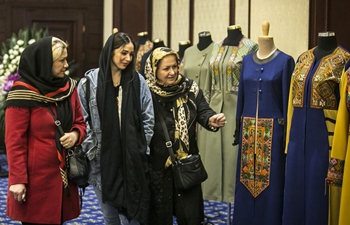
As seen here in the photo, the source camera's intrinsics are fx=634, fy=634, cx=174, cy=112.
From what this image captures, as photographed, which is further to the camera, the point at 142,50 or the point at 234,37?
the point at 142,50

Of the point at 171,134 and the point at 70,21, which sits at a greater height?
the point at 70,21

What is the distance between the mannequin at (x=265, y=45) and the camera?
4.42 meters

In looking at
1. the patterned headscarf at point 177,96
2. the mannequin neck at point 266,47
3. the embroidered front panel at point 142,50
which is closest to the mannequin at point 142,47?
the embroidered front panel at point 142,50

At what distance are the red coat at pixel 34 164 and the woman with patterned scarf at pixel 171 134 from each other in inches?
31.8

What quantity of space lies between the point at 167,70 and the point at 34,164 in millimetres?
1141

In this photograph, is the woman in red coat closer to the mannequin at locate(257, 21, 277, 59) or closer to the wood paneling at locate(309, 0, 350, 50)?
the mannequin at locate(257, 21, 277, 59)

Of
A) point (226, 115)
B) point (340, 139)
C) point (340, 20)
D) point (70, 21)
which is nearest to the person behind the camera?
point (340, 139)

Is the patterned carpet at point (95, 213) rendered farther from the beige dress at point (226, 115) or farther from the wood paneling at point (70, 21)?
the wood paneling at point (70, 21)

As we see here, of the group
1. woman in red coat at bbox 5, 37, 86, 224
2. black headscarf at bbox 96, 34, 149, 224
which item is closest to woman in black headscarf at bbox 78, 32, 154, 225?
black headscarf at bbox 96, 34, 149, 224

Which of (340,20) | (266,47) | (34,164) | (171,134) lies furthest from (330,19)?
(34,164)

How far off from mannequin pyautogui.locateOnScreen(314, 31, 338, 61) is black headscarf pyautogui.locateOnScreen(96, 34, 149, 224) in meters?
1.18

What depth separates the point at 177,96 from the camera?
394 centimetres

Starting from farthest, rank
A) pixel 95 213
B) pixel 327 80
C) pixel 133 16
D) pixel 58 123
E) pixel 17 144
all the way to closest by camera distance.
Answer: pixel 133 16
pixel 95 213
pixel 327 80
pixel 58 123
pixel 17 144

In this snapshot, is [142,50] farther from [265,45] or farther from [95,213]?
[265,45]
